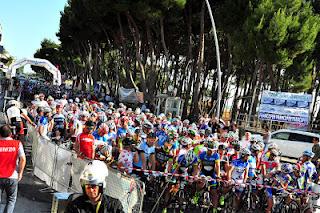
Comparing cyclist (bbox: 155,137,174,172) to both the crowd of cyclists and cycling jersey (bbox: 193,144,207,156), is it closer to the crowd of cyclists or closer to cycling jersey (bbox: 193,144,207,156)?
the crowd of cyclists

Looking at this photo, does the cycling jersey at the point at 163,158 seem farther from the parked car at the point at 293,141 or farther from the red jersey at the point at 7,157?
the parked car at the point at 293,141

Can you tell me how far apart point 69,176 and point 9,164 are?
2594 millimetres

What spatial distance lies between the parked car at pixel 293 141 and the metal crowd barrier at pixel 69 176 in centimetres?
1318

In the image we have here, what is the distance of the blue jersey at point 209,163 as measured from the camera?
8547 mm

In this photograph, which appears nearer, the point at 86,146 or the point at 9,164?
the point at 9,164

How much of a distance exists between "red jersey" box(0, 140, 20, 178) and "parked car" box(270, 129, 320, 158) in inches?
645

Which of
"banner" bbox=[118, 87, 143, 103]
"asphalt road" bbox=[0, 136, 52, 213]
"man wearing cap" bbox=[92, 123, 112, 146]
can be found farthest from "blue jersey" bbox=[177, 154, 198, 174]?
"banner" bbox=[118, 87, 143, 103]

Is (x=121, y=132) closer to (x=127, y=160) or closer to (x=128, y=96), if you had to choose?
(x=127, y=160)

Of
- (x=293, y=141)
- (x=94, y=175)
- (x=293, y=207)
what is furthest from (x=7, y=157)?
(x=293, y=141)

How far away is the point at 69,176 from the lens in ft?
27.4

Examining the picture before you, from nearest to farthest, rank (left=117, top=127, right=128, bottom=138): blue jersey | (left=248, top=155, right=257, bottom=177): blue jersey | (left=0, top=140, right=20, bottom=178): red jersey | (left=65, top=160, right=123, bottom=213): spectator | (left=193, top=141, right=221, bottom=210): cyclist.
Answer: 1. (left=65, top=160, right=123, bottom=213): spectator
2. (left=0, top=140, right=20, bottom=178): red jersey
3. (left=193, top=141, right=221, bottom=210): cyclist
4. (left=248, top=155, right=257, bottom=177): blue jersey
5. (left=117, top=127, right=128, bottom=138): blue jersey

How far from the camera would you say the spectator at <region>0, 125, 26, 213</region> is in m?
5.82

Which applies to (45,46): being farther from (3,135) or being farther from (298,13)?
(3,135)

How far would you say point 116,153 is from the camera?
10.5m
